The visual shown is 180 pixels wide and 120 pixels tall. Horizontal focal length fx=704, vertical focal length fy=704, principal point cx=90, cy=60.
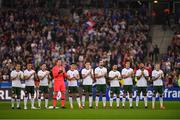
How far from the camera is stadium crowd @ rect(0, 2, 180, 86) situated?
167ft

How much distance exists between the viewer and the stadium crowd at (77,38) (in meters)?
51.0

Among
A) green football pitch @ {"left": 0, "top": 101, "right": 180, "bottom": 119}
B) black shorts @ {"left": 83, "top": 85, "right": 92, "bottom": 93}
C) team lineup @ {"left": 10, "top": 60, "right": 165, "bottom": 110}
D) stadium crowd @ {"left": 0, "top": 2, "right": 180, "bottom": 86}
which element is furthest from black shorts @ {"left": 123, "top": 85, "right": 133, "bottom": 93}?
stadium crowd @ {"left": 0, "top": 2, "right": 180, "bottom": 86}

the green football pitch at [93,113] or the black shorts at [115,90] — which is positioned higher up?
the black shorts at [115,90]

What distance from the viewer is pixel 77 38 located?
178 feet

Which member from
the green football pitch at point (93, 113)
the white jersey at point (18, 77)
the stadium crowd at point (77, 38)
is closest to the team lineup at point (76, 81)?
the white jersey at point (18, 77)

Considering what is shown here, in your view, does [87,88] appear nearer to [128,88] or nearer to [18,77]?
[128,88]

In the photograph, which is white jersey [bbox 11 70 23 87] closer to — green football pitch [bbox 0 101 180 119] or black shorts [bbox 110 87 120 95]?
green football pitch [bbox 0 101 180 119]

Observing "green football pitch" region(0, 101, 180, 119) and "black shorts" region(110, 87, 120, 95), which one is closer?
"green football pitch" region(0, 101, 180, 119)

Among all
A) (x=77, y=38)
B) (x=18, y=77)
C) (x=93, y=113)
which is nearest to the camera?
(x=93, y=113)

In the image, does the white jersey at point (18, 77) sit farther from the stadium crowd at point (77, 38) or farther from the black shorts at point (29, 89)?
the stadium crowd at point (77, 38)

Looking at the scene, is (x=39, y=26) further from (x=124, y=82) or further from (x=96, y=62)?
(x=124, y=82)

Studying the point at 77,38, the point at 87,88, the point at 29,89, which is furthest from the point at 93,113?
the point at 77,38

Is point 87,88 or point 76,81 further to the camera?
point 87,88

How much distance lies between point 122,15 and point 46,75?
1767 cm
